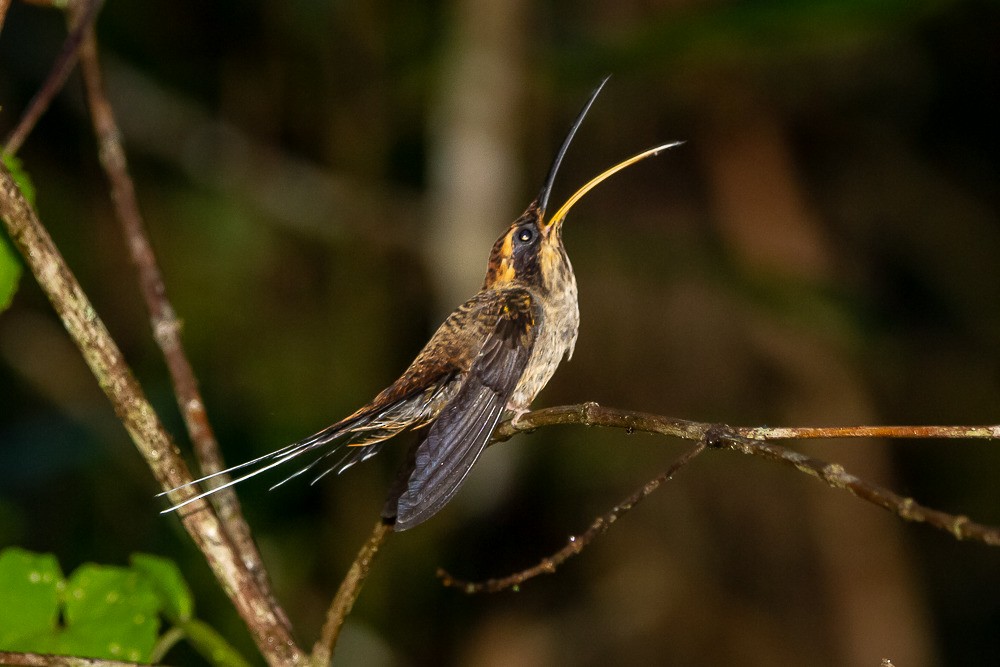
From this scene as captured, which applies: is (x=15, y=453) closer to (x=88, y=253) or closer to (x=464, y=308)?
(x=88, y=253)

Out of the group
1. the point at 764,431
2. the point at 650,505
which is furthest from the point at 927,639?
the point at 764,431

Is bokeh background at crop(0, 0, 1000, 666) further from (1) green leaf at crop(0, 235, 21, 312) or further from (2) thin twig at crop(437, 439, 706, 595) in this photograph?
(2) thin twig at crop(437, 439, 706, 595)

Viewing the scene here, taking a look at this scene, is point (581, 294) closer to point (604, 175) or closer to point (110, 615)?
point (604, 175)

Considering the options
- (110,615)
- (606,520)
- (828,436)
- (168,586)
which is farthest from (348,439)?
(828,436)

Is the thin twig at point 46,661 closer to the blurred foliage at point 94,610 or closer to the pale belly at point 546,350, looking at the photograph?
the blurred foliage at point 94,610

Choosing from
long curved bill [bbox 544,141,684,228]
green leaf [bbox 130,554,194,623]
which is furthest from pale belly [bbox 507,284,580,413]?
green leaf [bbox 130,554,194,623]

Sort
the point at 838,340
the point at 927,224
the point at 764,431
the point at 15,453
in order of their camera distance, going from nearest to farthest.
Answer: the point at 764,431 < the point at 15,453 < the point at 838,340 < the point at 927,224
